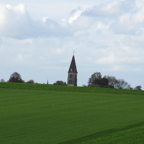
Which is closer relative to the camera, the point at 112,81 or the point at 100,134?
the point at 100,134

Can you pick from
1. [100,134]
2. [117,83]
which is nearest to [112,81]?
[117,83]

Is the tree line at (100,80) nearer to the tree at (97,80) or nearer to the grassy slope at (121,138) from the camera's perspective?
the tree at (97,80)

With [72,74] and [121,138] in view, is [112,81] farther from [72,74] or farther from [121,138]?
[121,138]

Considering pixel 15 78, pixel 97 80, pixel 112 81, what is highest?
pixel 15 78

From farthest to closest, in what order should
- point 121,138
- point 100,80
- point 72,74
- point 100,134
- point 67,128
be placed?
point 72,74 → point 100,80 → point 67,128 → point 100,134 → point 121,138

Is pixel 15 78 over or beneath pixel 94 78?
beneath

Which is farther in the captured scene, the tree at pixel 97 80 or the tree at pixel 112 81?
the tree at pixel 112 81

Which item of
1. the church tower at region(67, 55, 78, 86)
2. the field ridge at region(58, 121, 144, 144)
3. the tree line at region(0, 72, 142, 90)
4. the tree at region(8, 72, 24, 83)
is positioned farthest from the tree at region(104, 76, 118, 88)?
the field ridge at region(58, 121, 144, 144)

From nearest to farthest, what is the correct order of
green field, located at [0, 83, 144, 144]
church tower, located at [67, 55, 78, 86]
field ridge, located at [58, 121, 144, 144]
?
field ridge, located at [58, 121, 144, 144], green field, located at [0, 83, 144, 144], church tower, located at [67, 55, 78, 86]

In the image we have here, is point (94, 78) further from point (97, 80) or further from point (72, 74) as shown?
point (72, 74)

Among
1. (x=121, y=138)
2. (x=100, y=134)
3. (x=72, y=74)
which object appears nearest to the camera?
(x=121, y=138)

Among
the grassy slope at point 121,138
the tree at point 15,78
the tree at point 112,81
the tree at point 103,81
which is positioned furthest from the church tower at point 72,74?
the grassy slope at point 121,138

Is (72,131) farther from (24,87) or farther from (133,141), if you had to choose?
(24,87)

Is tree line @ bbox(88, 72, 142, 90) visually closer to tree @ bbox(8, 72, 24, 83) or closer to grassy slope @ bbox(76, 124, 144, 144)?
tree @ bbox(8, 72, 24, 83)
